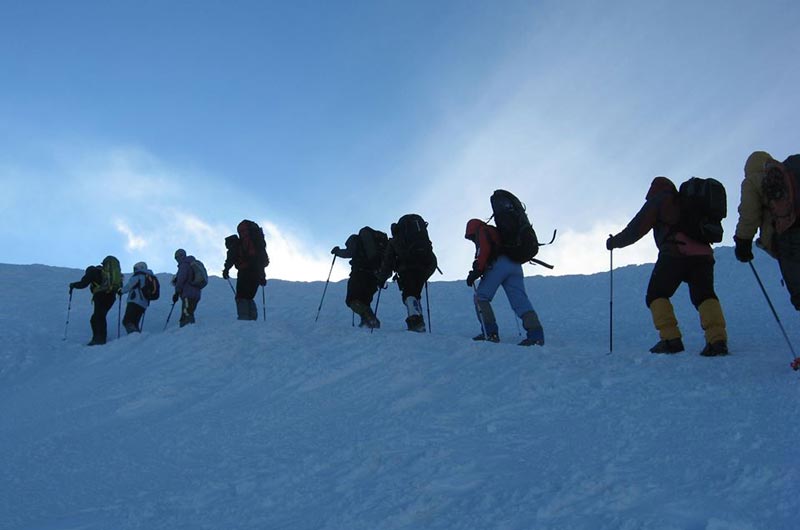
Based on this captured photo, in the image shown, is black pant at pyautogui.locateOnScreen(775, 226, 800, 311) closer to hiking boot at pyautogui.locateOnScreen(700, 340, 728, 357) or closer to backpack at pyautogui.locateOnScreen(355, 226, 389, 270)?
hiking boot at pyautogui.locateOnScreen(700, 340, 728, 357)

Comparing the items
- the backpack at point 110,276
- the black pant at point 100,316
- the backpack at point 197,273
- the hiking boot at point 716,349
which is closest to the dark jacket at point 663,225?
the hiking boot at point 716,349

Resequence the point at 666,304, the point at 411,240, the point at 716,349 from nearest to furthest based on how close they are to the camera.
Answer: the point at 716,349, the point at 666,304, the point at 411,240

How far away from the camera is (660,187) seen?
21.0 ft

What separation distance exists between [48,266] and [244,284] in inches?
404

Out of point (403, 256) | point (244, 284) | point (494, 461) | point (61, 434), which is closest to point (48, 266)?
point (244, 284)

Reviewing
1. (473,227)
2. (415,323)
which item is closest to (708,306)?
(473,227)

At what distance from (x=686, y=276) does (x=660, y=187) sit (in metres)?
0.94

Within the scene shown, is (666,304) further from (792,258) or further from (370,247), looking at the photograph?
(370,247)

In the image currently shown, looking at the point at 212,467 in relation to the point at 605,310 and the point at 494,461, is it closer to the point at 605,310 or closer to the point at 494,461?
the point at 494,461

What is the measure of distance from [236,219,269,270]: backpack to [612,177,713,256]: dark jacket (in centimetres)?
614

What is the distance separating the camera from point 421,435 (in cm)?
408

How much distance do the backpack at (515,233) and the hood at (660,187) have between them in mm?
1678

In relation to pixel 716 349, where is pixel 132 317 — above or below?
above

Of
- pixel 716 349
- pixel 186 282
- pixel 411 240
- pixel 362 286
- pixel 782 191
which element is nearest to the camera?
pixel 782 191
